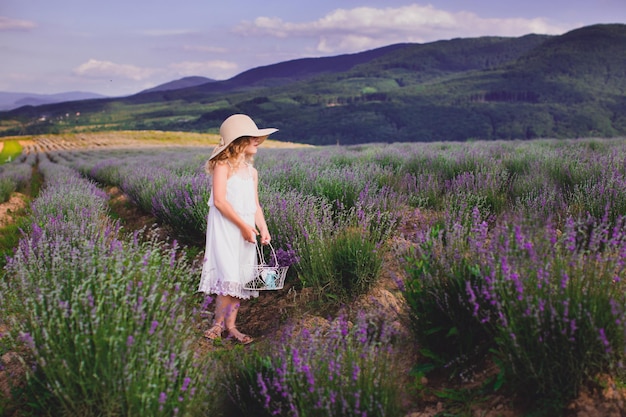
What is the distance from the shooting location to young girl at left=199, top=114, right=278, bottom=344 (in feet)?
11.6

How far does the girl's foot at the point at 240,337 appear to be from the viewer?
3533 millimetres

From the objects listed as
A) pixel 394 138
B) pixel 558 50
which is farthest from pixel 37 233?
pixel 558 50

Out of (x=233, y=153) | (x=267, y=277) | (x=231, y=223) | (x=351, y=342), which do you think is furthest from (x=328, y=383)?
(x=233, y=153)

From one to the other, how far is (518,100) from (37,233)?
515 feet

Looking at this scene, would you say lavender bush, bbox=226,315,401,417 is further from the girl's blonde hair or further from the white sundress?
the girl's blonde hair

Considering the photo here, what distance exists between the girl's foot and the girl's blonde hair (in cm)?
119

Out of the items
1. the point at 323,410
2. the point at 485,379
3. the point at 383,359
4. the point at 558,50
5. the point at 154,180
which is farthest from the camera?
the point at 558,50

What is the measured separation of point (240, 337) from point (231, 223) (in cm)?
81

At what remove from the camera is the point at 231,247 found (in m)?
3.62

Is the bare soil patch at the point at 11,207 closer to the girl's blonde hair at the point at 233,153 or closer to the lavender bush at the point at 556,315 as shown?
the girl's blonde hair at the point at 233,153

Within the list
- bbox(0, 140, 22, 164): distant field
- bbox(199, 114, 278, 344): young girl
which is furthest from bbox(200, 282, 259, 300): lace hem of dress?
bbox(0, 140, 22, 164): distant field

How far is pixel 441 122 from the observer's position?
130m

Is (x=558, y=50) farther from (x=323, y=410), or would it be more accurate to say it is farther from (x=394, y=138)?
(x=323, y=410)

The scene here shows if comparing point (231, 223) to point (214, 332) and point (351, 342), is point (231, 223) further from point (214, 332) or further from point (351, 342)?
point (351, 342)
